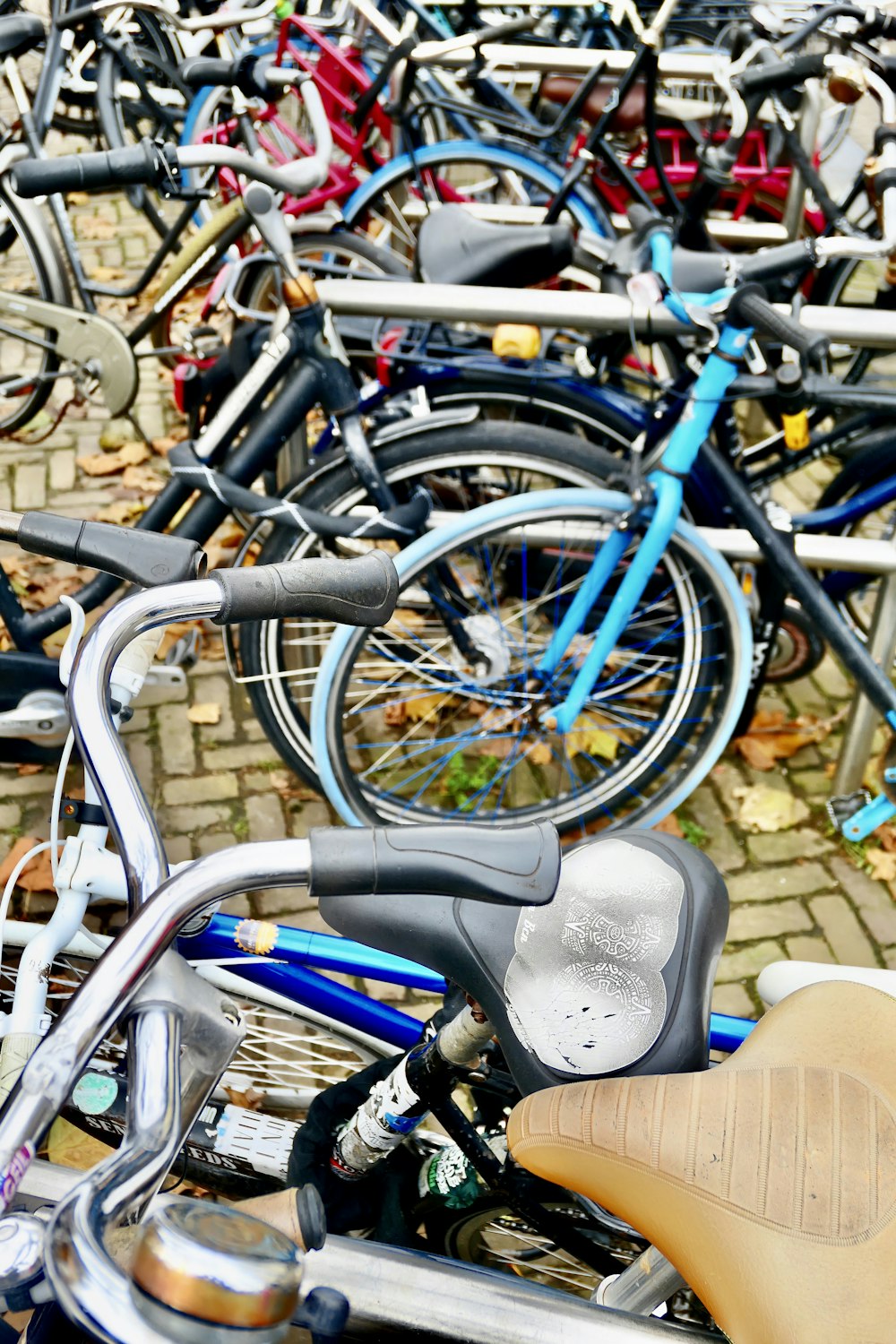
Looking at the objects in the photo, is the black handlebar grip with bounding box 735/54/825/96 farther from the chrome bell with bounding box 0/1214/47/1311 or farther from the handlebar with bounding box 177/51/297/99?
Answer: the chrome bell with bounding box 0/1214/47/1311

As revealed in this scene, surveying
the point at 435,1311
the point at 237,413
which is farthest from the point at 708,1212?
the point at 237,413

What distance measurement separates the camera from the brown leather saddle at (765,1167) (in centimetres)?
109

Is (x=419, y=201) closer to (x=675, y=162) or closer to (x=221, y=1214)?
(x=675, y=162)

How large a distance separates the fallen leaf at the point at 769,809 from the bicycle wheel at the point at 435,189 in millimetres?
2081

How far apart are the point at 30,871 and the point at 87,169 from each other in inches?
69.4

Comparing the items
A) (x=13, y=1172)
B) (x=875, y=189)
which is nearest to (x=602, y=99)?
(x=875, y=189)

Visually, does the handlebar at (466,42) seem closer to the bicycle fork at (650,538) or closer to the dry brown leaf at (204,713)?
the bicycle fork at (650,538)

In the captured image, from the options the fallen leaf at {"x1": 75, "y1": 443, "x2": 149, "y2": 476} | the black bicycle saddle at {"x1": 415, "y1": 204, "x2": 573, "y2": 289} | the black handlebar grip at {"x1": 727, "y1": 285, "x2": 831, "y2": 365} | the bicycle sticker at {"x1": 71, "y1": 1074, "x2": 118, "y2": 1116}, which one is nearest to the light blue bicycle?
the black handlebar grip at {"x1": 727, "y1": 285, "x2": 831, "y2": 365}

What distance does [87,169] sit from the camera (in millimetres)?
2125

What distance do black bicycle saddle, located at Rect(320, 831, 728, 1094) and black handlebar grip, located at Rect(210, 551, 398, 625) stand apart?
1.18 feet

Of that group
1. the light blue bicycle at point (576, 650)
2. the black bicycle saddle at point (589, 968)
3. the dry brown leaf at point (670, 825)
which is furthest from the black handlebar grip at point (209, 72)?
the dry brown leaf at point (670, 825)

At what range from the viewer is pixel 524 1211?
1740 millimetres

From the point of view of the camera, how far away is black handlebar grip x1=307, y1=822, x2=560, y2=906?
93 centimetres

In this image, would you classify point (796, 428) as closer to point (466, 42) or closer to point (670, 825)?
point (670, 825)
